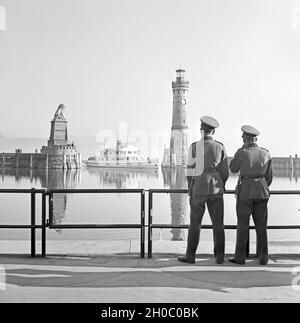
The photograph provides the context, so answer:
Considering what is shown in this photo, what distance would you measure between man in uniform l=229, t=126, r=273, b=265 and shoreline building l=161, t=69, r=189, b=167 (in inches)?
2678

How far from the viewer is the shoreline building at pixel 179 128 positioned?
7650cm

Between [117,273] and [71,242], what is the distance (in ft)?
5.66

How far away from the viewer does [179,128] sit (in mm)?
86000

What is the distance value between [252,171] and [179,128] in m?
81.5

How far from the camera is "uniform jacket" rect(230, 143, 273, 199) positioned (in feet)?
15.9

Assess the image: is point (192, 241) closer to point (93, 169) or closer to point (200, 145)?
point (200, 145)

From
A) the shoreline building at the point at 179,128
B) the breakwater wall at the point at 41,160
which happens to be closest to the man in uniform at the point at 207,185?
the shoreline building at the point at 179,128

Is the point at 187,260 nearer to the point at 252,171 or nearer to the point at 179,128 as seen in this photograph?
the point at 252,171

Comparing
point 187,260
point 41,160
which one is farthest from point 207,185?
point 41,160

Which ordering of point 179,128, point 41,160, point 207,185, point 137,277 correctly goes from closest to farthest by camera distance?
point 137,277
point 207,185
point 179,128
point 41,160

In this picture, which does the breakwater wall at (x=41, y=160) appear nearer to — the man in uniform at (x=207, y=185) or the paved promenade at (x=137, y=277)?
the paved promenade at (x=137, y=277)

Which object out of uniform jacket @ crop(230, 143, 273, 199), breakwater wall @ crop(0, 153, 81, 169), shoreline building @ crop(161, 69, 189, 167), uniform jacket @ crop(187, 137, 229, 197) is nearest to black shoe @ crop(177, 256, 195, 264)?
uniform jacket @ crop(187, 137, 229, 197)
